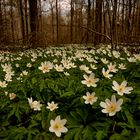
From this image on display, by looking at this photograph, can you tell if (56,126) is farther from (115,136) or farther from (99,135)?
(115,136)

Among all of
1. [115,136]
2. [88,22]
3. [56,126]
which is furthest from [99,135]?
[88,22]

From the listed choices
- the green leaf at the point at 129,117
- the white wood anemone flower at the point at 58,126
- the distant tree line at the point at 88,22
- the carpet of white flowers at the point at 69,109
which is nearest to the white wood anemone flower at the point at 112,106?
the carpet of white flowers at the point at 69,109

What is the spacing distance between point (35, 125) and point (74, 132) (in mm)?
389

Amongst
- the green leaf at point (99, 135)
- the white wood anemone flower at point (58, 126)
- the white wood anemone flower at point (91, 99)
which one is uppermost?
the white wood anemone flower at point (91, 99)

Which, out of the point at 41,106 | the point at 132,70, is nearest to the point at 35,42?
the point at 132,70

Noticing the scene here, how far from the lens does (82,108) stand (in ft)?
9.01

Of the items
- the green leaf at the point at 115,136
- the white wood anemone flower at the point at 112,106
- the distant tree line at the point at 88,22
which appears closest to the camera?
the green leaf at the point at 115,136

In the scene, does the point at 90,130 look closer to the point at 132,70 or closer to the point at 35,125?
the point at 35,125

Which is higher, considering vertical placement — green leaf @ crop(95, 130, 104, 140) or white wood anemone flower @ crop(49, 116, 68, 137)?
white wood anemone flower @ crop(49, 116, 68, 137)

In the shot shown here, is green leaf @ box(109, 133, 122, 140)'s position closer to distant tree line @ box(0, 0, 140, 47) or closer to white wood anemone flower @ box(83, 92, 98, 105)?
white wood anemone flower @ box(83, 92, 98, 105)

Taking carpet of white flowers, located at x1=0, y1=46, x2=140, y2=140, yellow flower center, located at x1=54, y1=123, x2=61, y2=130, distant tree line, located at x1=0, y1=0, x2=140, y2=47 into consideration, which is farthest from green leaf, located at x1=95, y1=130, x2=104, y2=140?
distant tree line, located at x1=0, y1=0, x2=140, y2=47

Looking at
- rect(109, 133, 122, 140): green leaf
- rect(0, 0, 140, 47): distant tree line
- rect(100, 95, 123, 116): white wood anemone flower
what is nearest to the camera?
rect(109, 133, 122, 140): green leaf

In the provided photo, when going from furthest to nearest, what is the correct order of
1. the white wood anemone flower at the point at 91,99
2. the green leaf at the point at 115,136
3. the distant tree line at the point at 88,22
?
the distant tree line at the point at 88,22 < the white wood anemone flower at the point at 91,99 < the green leaf at the point at 115,136

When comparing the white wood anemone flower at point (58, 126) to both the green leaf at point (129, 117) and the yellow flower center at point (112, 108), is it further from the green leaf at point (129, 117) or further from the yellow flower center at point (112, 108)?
the green leaf at point (129, 117)
